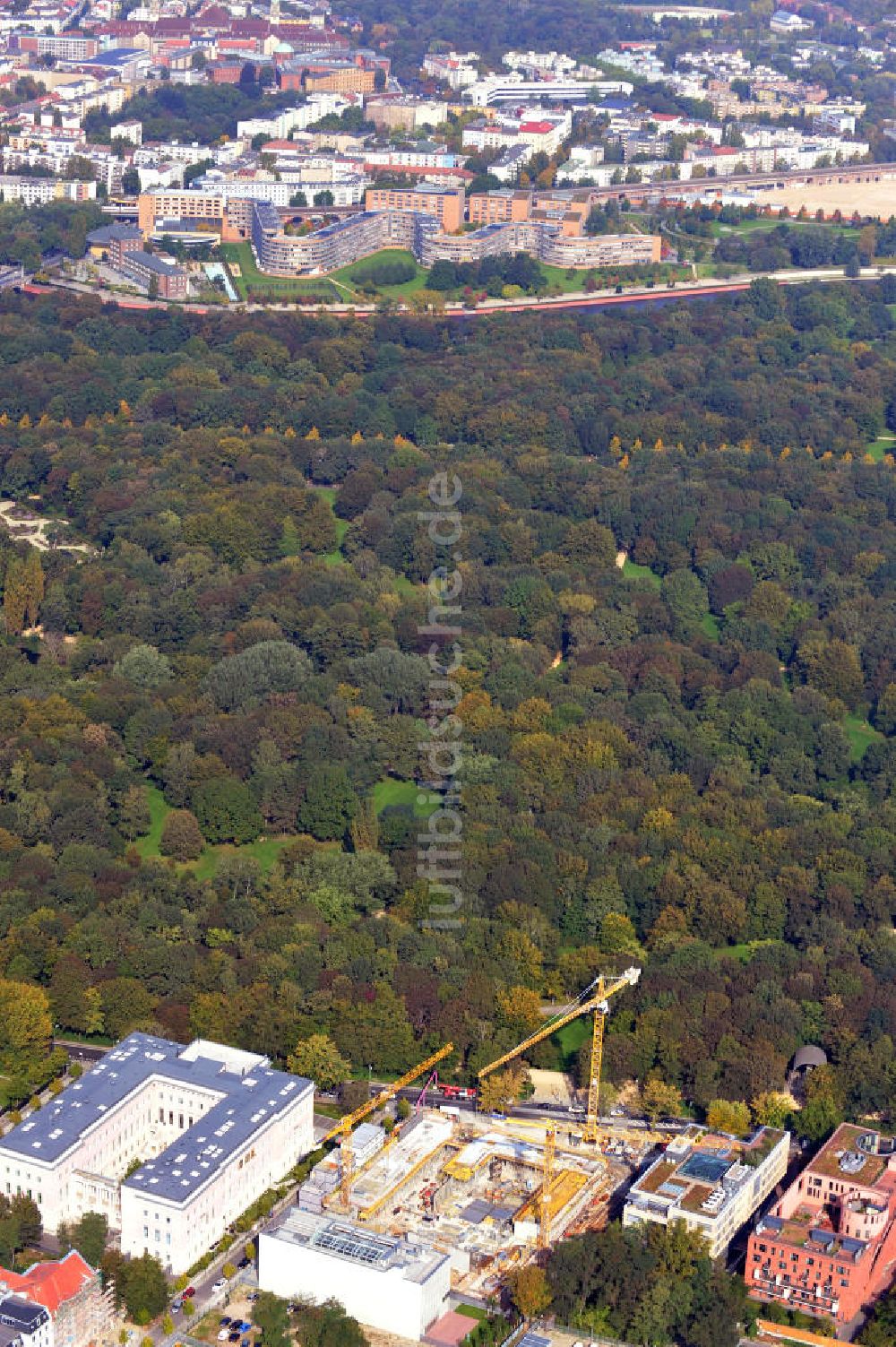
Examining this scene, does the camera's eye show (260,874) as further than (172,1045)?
Yes

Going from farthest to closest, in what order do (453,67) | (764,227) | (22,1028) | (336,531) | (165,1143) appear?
(453,67)
(764,227)
(336,531)
(22,1028)
(165,1143)

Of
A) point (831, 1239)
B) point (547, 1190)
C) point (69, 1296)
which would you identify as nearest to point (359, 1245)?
point (547, 1190)

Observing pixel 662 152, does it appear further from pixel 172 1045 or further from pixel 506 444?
pixel 172 1045

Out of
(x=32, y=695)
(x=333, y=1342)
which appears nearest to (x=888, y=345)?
(x=32, y=695)

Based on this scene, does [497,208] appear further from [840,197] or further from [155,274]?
[840,197]

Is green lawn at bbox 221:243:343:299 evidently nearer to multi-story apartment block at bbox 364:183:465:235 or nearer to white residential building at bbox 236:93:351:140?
multi-story apartment block at bbox 364:183:465:235
